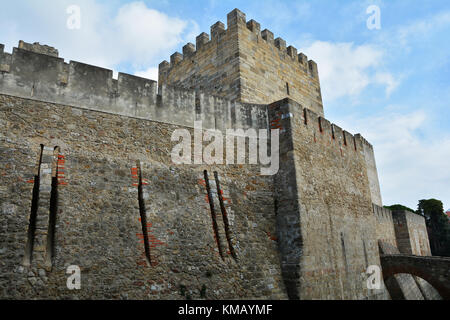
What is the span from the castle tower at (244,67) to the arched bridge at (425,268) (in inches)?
228

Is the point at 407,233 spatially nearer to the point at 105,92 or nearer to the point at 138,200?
the point at 138,200

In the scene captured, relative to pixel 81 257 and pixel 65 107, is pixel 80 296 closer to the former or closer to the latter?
pixel 81 257

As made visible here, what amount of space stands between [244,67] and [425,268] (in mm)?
8003

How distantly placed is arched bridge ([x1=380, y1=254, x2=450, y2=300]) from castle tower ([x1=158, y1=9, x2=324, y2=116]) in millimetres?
5786

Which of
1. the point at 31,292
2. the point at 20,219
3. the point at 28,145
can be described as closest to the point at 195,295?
the point at 31,292

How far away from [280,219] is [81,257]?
424 cm

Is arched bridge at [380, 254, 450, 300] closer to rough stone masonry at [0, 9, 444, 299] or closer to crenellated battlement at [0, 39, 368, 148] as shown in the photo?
rough stone masonry at [0, 9, 444, 299]

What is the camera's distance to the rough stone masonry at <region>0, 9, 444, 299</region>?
16.3 feet

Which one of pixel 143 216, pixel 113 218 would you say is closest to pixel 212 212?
pixel 143 216

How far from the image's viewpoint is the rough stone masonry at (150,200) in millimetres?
4973

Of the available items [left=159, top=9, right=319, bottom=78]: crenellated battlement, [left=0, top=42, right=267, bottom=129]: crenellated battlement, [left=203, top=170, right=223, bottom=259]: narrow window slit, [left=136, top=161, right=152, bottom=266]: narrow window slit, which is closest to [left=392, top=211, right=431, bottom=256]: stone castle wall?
[left=159, top=9, right=319, bottom=78]: crenellated battlement

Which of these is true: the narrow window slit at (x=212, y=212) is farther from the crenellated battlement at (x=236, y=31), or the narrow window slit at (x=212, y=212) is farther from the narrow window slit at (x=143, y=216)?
the crenellated battlement at (x=236, y=31)

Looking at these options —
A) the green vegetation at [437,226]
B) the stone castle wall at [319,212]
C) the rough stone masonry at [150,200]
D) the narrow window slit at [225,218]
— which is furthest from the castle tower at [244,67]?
the green vegetation at [437,226]

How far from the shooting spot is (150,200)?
5.98 metres
